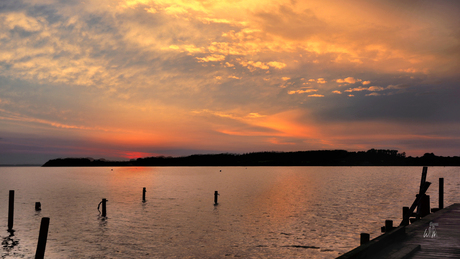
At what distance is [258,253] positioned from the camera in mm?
23312

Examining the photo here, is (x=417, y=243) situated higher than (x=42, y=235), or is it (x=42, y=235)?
(x=42, y=235)

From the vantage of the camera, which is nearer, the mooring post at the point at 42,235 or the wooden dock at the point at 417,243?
the wooden dock at the point at 417,243

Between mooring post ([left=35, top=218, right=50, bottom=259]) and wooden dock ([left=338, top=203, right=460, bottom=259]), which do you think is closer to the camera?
wooden dock ([left=338, top=203, right=460, bottom=259])

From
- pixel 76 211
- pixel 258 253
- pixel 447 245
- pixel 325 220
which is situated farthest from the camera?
pixel 76 211

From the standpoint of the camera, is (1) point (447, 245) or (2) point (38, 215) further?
(2) point (38, 215)

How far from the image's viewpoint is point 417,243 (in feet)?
47.4

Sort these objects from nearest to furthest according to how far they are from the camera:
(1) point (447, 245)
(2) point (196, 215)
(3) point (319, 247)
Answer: (1) point (447, 245), (3) point (319, 247), (2) point (196, 215)

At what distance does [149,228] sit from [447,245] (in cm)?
2621

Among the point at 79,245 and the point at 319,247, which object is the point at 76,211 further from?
the point at 319,247

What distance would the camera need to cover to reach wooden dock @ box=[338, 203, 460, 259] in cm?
1204

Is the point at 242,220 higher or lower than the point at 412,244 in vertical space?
lower

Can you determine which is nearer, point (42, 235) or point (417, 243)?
point (417, 243)

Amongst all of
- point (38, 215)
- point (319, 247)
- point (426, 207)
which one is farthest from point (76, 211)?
point (426, 207)

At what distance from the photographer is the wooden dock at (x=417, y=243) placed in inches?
474
